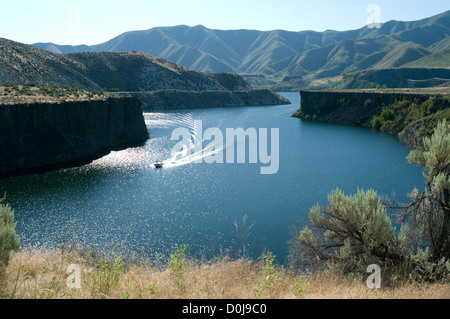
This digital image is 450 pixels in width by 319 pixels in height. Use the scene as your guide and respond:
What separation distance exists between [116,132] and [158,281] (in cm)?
6371

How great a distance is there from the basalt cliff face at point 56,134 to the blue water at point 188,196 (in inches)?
192

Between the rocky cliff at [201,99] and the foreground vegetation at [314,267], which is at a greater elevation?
the rocky cliff at [201,99]

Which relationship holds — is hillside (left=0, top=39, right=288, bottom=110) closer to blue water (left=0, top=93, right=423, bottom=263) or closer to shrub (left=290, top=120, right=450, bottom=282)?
blue water (left=0, top=93, right=423, bottom=263)

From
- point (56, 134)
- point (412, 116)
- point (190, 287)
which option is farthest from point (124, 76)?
point (190, 287)

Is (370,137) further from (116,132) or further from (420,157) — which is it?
(420,157)

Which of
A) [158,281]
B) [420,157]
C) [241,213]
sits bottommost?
[241,213]

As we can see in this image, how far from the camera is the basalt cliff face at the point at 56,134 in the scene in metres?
50.5

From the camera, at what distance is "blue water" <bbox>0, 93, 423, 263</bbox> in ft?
89.6
